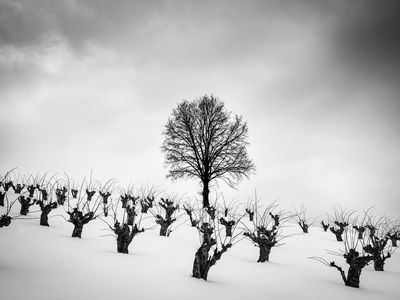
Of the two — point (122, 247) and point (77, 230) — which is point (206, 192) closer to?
point (77, 230)

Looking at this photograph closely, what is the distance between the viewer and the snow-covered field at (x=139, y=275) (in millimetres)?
2920

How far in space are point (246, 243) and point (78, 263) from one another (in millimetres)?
6300

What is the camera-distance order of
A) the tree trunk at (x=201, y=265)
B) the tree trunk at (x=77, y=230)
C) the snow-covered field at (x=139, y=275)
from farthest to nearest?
the tree trunk at (x=77, y=230) < the tree trunk at (x=201, y=265) < the snow-covered field at (x=139, y=275)

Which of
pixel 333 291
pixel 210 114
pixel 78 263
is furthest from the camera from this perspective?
pixel 210 114

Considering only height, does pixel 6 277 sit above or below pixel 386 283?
above

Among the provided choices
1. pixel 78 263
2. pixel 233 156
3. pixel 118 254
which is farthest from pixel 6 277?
pixel 233 156

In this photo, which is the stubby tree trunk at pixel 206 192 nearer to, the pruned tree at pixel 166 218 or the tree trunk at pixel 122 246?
the pruned tree at pixel 166 218

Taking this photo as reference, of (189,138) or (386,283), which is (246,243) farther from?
(189,138)

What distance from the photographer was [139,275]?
371 cm

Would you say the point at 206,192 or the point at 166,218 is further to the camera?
the point at 206,192

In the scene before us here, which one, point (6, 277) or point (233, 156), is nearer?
point (6, 277)

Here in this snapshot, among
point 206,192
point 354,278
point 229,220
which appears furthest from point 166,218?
point 206,192

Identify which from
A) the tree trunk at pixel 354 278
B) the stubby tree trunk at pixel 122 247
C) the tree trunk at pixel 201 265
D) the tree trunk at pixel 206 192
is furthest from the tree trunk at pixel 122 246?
the tree trunk at pixel 206 192

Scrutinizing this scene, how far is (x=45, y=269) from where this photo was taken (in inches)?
134
